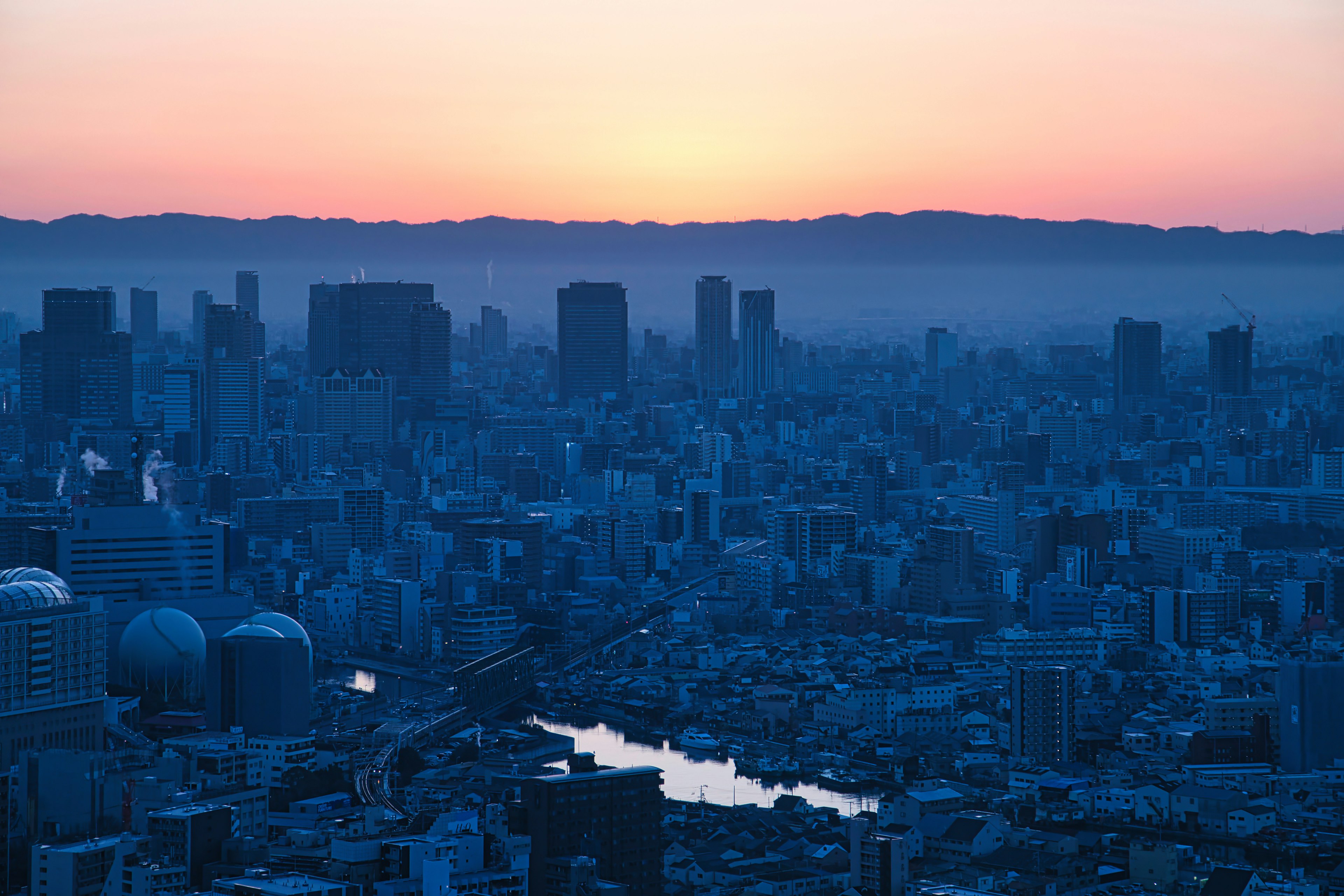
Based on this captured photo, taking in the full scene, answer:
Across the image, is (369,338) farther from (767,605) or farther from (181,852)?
(181,852)

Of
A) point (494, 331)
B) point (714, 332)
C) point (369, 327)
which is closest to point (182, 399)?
point (369, 327)

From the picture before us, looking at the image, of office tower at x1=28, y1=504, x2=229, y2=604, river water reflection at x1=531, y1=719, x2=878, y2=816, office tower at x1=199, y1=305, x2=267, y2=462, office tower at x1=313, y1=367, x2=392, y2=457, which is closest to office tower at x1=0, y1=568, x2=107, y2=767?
river water reflection at x1=531, y1=719, x2=878, y2=816

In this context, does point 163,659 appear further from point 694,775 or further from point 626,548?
point 626,548

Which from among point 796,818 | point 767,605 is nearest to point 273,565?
point 767,605

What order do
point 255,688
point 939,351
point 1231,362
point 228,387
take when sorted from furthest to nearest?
point 939,351, point 1231,362, point 228,387, point 255,688

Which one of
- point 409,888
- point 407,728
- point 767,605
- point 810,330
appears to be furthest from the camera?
point 810,330

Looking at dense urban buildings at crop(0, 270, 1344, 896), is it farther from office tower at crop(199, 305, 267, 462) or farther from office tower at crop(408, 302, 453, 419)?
office tower at crop(408, 302, 453, 419)
